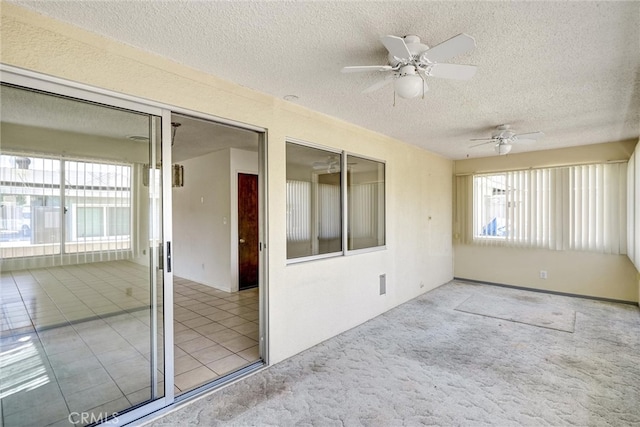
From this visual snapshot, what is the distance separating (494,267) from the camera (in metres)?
5.98

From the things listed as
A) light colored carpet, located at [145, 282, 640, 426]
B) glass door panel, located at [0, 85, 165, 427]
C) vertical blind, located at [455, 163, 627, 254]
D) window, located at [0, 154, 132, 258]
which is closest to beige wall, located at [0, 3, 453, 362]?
glass door panel, located at [0, 85, 165, 427]

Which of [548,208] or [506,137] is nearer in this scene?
[506,137]

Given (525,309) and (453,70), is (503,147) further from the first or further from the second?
(453,70)

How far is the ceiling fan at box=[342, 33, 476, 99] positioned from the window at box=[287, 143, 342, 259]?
140 centimetres

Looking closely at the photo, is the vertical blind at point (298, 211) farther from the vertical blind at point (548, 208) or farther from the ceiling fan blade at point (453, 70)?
the vertical blind at point (548, 208)

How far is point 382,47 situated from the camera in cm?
204

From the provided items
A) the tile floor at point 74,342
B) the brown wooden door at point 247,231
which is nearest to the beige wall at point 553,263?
the brown wooden door at point 247,231

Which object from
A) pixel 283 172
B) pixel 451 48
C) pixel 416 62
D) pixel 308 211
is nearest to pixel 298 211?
pixel 308 211

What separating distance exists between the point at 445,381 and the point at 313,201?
215 centimetres

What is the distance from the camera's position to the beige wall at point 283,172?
1766mm

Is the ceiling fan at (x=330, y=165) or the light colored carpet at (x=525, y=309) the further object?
the light colored carpet at (x=525, y=309)

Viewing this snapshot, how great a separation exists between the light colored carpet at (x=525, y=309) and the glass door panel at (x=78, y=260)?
13.7 feet

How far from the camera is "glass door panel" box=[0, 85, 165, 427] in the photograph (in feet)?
5.72

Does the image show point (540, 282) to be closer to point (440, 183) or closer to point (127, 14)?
point (440, 183)
